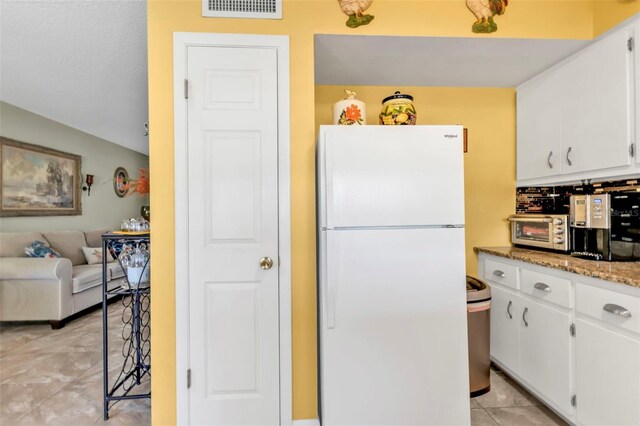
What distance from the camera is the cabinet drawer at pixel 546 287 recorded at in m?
1.67

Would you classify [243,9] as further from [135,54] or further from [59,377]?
[59,377]

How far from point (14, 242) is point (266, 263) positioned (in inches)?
146

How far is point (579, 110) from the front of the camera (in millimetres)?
1955

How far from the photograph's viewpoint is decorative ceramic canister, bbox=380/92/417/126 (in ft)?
5.65

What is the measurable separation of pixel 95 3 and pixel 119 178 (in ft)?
14.1

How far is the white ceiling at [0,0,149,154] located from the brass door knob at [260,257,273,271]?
1655 mm

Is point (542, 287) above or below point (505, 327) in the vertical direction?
above

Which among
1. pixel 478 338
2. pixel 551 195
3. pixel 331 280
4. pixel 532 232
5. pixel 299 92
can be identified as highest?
pixel 299 92

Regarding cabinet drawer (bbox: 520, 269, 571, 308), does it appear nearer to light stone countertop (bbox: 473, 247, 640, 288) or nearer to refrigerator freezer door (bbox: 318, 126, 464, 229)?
light stone countertop (bbox: 473, 247, 640, 288)

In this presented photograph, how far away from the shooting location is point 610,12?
171 centimetres

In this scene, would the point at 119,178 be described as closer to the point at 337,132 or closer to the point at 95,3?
the point at 95,3

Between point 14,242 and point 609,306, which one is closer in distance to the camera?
point 609,306

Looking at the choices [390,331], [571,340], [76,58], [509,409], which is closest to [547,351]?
[571,340]

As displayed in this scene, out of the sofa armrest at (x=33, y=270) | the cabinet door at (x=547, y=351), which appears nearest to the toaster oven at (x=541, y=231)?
the cabinet door at (x=547, y=351)
